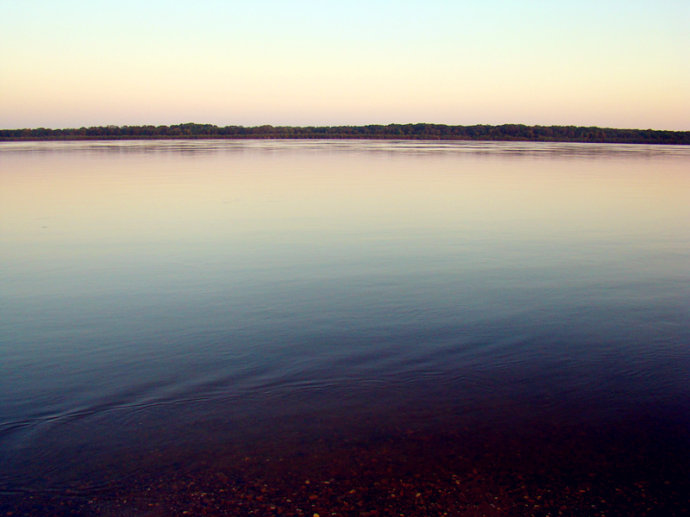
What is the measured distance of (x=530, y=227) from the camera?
13344 mm

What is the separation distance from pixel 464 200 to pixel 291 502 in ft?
50.0

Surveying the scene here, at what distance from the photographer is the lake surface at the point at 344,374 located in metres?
3.92

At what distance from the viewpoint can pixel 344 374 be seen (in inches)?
A: 215

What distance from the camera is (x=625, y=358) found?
5879mm

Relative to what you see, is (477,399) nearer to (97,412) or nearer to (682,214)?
(97,412)

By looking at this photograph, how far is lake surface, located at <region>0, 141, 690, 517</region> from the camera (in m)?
3.92

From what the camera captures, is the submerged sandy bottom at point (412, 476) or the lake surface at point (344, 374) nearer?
the submerged sandy bottom at point (412, 476)

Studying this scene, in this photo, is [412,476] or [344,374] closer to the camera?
[412,476]

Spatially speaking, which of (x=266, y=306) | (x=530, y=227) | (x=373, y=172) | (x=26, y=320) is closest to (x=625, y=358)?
(x=266, y=306)

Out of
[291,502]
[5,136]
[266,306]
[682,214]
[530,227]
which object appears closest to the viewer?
[291,502]

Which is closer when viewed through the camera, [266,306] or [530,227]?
[266,306]

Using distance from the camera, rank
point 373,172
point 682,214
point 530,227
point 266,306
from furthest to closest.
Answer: point 373,172 → point 682,214 → point 530,227 → point 266,306

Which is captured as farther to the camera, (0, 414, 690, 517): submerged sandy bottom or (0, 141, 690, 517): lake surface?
(0, 141, 690, 517): lake surface

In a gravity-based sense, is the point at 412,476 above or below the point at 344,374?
below
